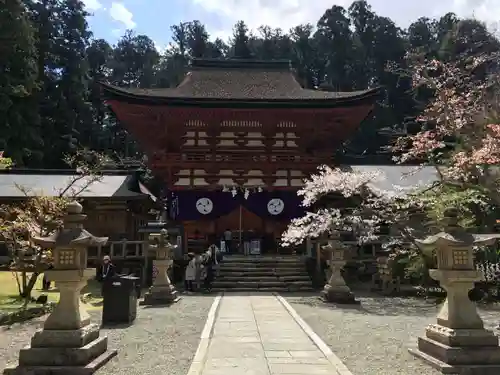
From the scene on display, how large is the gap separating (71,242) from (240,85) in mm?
21457

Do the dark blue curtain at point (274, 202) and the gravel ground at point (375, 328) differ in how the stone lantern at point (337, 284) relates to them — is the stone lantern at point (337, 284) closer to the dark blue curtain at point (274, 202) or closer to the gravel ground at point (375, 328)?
the gravel ground at point (375, 328)

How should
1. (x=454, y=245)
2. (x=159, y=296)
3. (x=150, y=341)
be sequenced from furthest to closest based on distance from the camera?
(x=159, y=296) → (x=150, y=341) → (x=454, y=245)

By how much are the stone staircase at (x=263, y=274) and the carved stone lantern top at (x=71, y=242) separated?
11308 mm

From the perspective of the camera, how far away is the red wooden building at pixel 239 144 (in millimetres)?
23109

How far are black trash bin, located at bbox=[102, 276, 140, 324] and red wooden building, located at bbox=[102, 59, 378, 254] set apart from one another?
12.9m

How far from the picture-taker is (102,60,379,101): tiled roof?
2317 centimetres

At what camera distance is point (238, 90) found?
26.5 m

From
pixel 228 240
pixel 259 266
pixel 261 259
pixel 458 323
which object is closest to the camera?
pixel 458 323

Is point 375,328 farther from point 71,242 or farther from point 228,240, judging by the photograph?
point 228,240

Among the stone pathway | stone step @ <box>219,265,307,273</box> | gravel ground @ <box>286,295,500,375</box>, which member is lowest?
gravel ground @ <box>286,295,500,375</box>

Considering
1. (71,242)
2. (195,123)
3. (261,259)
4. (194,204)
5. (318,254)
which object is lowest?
(261,259)

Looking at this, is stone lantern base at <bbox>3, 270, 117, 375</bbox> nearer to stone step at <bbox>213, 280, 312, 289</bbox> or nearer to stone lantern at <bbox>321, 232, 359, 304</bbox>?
stone lantern at <bbox>321, 232, 359, 304</bbox>

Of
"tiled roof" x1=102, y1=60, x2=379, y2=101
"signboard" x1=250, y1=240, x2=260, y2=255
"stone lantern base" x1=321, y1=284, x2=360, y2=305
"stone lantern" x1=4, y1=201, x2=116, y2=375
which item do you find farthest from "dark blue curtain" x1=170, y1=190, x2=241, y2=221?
"stone lantern" x1=4, y1=201, x2=116, y2=375

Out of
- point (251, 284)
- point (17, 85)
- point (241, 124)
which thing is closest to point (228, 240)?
point (251, 284)
